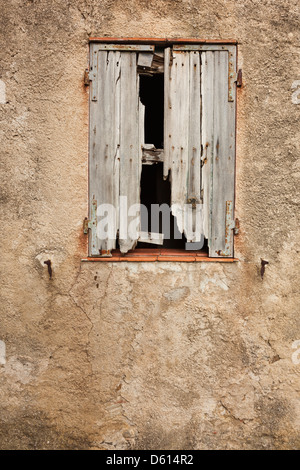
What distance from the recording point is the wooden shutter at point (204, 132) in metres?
2.82

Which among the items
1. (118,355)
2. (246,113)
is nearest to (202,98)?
(246,113)

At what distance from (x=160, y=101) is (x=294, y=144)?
1905mm

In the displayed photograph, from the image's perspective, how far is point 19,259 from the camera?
283 cm

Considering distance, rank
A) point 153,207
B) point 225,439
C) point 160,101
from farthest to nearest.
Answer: point 160,101 < point 153,207 < point 225,439

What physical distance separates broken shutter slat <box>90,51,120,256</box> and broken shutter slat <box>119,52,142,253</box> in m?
0.05

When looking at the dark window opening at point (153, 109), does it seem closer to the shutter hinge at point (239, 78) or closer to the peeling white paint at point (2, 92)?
the shutter hinge at point (239, 78)

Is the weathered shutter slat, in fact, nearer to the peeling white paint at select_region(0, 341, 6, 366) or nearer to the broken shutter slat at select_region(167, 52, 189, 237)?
the broken shutter slat at select_region(167, 52, 189, 237)

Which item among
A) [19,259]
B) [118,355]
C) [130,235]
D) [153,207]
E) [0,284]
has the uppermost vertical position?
[153,207]

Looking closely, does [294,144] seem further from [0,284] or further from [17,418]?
[17,418]

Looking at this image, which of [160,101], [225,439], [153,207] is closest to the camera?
[225,439]

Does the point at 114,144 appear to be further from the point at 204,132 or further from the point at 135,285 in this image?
the point at 135,285

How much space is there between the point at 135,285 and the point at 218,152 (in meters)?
1.25

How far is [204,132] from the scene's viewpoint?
284 cm

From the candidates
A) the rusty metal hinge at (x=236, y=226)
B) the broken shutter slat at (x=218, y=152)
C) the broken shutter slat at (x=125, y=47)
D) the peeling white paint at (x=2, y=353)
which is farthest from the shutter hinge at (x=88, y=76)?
the peeling white paint at (x=2, y=353)
